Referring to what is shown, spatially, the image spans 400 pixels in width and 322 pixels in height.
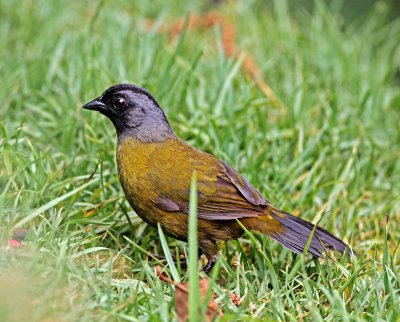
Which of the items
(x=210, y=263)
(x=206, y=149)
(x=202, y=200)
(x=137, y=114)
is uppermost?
(x=137, y=114)

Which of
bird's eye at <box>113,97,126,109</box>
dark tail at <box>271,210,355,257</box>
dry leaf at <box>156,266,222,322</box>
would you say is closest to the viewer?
dry leaf at <box>156,266,222,322</box>

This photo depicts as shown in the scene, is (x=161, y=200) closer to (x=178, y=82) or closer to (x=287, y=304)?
(x=287, y=304)

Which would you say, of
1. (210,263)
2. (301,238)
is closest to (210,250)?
(210,263)

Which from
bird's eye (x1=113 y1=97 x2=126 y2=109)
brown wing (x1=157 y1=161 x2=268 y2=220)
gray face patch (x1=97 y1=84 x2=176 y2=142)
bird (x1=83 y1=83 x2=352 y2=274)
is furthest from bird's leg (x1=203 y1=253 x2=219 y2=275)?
bird's eye (x1=113 y1=97 x2=126 y2=109)

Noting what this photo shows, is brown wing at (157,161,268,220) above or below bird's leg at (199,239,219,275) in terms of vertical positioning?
above

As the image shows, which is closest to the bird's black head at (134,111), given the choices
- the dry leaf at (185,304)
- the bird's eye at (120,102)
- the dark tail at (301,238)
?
the bird's eye at (120,102)

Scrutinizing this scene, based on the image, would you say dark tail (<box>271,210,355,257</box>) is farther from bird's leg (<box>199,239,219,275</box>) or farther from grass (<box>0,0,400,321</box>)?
bird's leg (<box>199,239,219,275</box>)

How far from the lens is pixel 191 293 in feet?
8.77

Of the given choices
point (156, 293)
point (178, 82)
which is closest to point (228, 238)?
point (156, 293)

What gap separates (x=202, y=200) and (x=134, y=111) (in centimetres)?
71

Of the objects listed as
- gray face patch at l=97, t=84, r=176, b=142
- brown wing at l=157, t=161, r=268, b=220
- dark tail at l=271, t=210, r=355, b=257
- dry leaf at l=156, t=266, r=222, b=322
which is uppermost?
gray face patch at l=97, t=84, r=176, b=142

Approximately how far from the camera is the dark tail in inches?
148

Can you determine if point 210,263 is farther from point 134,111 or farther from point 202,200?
point 134,111

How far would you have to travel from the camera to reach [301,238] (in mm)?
3826
